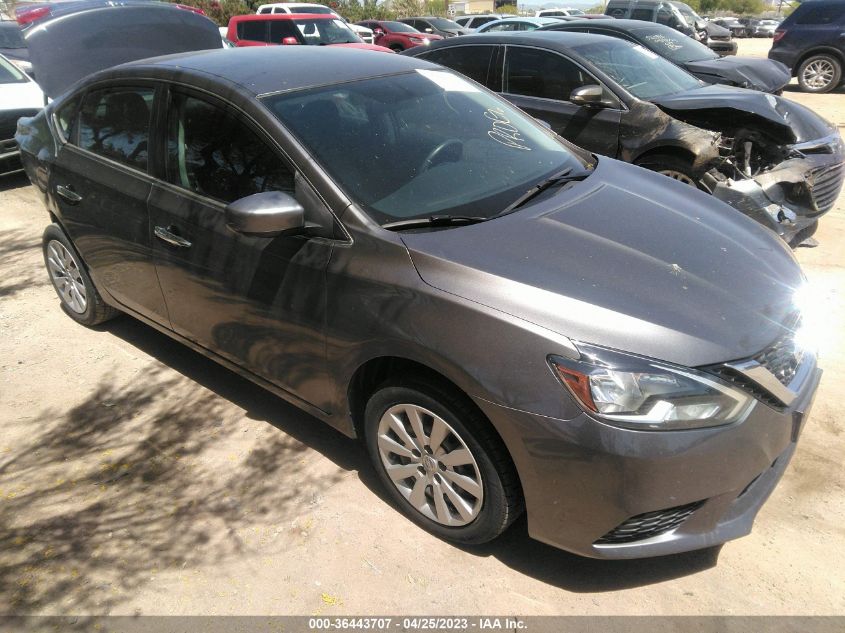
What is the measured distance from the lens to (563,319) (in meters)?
2.18

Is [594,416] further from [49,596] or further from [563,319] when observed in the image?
[49,596]

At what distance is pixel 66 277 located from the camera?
4.46 meters

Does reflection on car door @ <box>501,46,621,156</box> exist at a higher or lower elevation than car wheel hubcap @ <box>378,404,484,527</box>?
higher

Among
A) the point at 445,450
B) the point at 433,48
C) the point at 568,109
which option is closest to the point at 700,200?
the point at 445,450

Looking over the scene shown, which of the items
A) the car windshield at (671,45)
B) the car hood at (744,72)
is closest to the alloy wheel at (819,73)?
the car hood at (744,72)

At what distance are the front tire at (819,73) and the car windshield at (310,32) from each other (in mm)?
9189

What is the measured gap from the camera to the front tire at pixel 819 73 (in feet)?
43.3

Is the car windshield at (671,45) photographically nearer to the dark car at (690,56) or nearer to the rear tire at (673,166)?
the dark car at (690,56)

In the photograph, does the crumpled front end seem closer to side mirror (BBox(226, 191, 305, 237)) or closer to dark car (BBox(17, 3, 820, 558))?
dark car (BBox(17, 3, 820, 558))

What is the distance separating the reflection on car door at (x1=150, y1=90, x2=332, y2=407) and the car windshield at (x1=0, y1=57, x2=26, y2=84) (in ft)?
22.3

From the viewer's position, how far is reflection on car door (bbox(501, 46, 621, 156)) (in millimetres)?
5812

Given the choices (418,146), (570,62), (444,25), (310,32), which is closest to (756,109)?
(570,62)

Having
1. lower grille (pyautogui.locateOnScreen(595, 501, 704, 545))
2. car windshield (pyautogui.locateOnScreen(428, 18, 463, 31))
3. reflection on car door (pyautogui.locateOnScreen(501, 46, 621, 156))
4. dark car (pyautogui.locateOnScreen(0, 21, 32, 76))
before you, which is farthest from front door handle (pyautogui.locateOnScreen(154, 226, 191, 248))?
car windshield (pyautogui.locateOnScreen(428, 18, 463, 31))

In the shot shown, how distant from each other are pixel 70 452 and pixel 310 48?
247 cm
